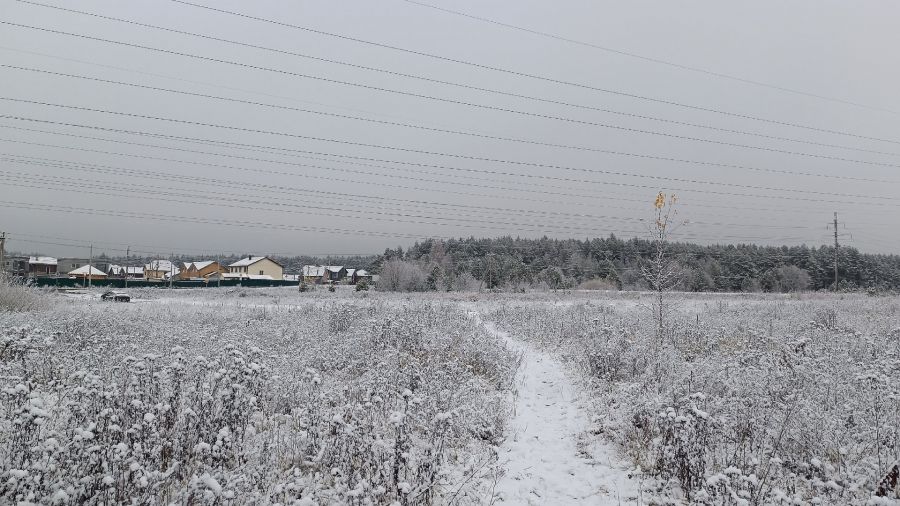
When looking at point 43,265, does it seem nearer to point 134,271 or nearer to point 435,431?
point 134,271

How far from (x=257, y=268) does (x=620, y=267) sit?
247ft

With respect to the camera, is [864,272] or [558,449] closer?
[558,449]

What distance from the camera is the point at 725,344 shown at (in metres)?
13.4

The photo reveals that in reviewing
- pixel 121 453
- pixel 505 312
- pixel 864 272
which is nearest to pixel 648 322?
pixel 505 312

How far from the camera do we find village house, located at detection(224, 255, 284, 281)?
97.6 metres

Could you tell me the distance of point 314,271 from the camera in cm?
11169

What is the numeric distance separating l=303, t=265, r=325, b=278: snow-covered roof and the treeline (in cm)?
2688

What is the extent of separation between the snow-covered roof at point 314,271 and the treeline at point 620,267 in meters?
26.9

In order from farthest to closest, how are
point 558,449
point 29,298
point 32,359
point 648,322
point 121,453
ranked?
point 29,298 → point 648,322 → point 32,359 → point 558,449 → point 121,453

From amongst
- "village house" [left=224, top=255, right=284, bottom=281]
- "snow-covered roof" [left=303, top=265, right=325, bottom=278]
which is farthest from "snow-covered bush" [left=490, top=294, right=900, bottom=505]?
"snow-covered roof" [left=303, top=265, right=325, bottom=278]

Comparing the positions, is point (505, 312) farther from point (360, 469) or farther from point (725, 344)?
point (360, 469)

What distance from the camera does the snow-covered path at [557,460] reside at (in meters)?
5.14

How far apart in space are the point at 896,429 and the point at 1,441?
10250 millimetres

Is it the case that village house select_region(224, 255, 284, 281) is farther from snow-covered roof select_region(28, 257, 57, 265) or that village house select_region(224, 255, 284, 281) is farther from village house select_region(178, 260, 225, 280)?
snow-covered roof select_region(28, 257, 57, 265)
